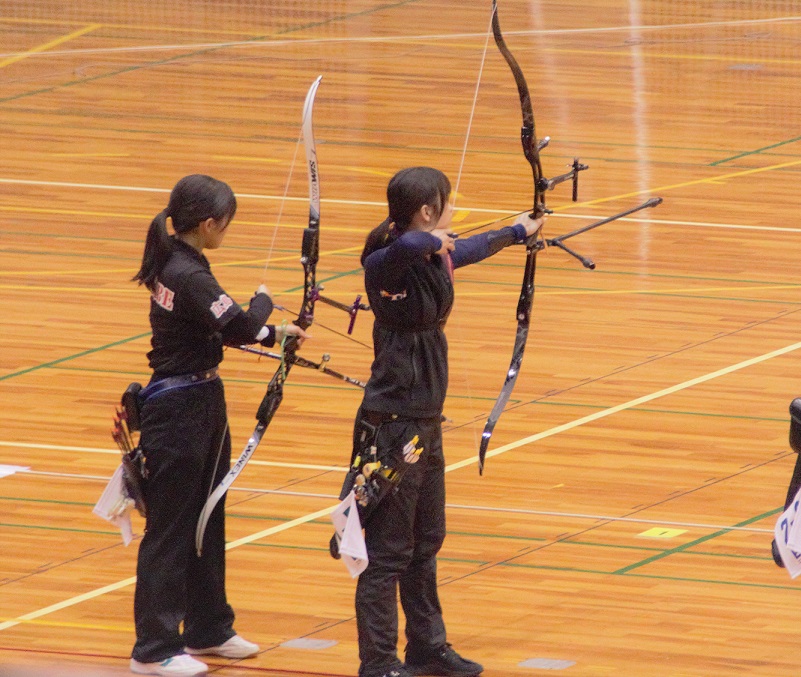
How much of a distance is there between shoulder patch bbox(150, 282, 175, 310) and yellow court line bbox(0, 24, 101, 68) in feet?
43.7

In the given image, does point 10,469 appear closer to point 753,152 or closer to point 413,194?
point 413,194

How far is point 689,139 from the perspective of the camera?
558 inches

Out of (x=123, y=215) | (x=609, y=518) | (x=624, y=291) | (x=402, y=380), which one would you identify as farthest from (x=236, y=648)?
(x=123, y=215)

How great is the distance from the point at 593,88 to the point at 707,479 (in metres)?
9.90

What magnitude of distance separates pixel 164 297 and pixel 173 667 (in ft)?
3.29

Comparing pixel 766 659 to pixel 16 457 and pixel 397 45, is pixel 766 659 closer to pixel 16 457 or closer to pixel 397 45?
pixel 16 457

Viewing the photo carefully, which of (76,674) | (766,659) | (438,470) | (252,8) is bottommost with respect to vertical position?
(766,659)

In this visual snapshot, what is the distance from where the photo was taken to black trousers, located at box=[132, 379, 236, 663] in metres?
4.87

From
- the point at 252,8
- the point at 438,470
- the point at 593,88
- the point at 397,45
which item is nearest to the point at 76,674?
the point at 438,470

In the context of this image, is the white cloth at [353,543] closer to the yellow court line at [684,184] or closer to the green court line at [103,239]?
the green court line at [103,239]

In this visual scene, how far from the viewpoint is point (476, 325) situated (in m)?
9.23

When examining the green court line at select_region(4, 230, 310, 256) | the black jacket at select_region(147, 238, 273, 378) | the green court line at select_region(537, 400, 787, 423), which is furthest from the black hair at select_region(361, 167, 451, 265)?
the green court line at select_region(4, 230, 310, 256)

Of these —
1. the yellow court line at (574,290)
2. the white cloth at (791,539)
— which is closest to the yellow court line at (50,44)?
the yellow court line at (574,290)

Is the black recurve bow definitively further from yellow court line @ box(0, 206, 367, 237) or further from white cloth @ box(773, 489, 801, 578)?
yellow court line @ box(0, 206, 367, 237)
